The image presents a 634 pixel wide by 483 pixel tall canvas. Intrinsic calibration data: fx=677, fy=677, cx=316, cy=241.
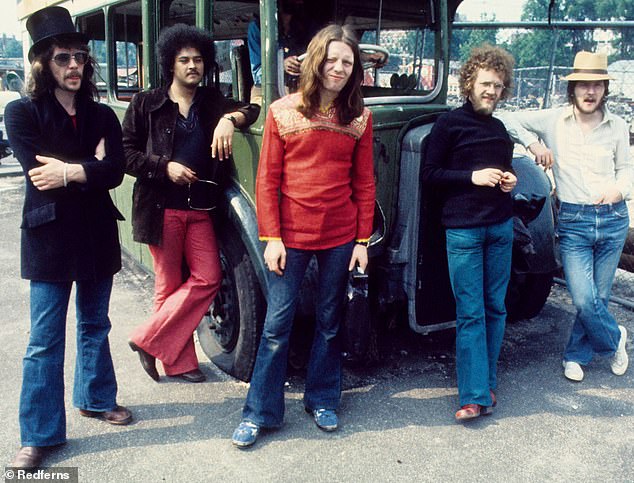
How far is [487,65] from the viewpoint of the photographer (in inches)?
127

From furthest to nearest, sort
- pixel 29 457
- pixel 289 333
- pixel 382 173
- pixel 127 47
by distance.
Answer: pixel 127 47, pixel 382 173, pixel 289 333, pixel 29 457

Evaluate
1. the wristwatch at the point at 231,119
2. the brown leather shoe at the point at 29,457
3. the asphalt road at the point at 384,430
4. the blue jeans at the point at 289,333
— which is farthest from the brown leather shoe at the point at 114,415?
the wristwatch at the point at 231,119

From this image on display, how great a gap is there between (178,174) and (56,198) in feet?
2.18

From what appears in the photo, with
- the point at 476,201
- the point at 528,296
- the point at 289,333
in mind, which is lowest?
the point at 528,296

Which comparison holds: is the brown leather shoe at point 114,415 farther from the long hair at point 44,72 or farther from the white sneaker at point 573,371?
the white sneaker at point 573,371

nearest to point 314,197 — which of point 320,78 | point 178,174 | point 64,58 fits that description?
point 320,78

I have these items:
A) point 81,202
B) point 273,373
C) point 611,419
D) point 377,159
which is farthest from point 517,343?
point 81,202

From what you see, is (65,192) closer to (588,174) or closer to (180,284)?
(180,284)

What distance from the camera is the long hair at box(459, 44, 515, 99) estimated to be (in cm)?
324

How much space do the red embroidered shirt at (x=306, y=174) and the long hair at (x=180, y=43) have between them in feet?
2.13

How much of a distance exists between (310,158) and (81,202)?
1020mm

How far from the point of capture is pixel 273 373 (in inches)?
126

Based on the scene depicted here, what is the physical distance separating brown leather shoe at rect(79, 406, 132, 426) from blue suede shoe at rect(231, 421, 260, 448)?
566 millimetres

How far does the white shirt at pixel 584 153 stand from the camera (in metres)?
3.71
